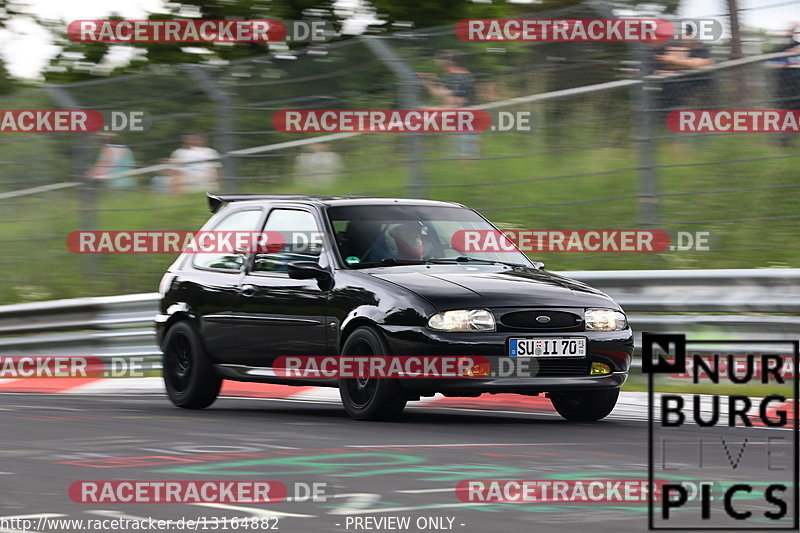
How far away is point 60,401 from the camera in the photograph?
13.4 m

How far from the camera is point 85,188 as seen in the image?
1800 cm

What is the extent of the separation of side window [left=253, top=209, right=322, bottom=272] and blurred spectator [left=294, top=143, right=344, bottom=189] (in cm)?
411

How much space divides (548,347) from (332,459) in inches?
87.8

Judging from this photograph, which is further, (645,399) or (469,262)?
(645,399)

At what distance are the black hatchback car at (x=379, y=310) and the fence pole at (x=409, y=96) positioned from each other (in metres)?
2.79

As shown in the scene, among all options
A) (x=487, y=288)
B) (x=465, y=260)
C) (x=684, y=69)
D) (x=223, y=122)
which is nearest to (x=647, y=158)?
(x=684, y=69)

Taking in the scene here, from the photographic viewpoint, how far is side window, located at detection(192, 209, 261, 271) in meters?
→ 12.2

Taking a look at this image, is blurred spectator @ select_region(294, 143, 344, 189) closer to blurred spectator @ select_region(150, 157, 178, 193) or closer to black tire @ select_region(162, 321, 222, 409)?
blurred spectator @ select_region(150, 157, 178, 193)

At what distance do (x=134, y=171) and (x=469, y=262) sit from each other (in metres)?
7.37

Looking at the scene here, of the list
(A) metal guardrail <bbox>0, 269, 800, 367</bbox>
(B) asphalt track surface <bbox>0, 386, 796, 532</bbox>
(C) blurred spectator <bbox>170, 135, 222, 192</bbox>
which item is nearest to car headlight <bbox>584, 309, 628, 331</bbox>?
(B) asphalt track surface <bbox>0, 386, 796, 532</bbox>

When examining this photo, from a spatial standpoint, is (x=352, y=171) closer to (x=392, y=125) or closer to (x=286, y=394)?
(x=392, y=125)

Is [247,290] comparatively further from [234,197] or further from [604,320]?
[604,320]

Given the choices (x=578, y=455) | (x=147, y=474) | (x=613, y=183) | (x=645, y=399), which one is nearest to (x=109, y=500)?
(x=147, y=474)

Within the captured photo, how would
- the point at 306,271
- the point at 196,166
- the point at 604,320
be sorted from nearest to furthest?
the point at 604,320 → the point at 306,271 → the point at 196,166
